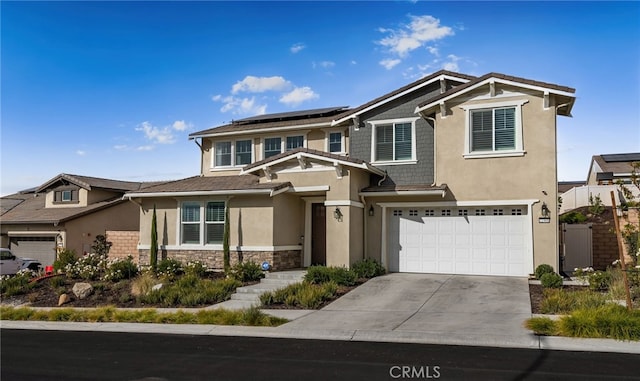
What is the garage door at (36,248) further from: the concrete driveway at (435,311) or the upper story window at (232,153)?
the concrete driveway at (435,311)

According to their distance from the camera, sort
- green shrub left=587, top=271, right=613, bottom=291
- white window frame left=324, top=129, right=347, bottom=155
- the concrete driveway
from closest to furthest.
→ 1. the concrete driveway
2. green shrub left=587, top=271, right=613, bottom=291
3. white window frame left=324, top=129, right=347, bottom=155

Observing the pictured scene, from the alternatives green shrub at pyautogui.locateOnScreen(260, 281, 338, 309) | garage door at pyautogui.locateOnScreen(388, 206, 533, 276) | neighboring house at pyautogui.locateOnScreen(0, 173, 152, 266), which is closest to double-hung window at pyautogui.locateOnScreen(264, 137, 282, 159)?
garage door at pyautogui.locateOnScreen(388, 206, 533, 276)

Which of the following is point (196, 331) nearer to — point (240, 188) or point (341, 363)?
point (341, 363)

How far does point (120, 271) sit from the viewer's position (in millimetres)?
19203

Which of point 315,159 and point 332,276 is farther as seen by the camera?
point 315,159

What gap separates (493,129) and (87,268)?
15.0 metres

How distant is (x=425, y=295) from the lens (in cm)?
1508

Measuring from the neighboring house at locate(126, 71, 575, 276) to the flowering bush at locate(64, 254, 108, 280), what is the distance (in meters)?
1.53

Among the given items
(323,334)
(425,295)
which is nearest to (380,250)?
(425,295)

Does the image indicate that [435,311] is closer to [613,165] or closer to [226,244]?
[226,244]

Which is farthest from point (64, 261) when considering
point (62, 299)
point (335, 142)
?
point (335, 142)

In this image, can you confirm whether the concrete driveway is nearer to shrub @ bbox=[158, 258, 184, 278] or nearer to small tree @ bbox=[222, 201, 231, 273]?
small tree @ bbox=[222, 201, 231, 273]

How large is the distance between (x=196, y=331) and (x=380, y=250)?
8.49 m

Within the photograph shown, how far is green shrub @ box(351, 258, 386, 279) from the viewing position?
17641 mm
